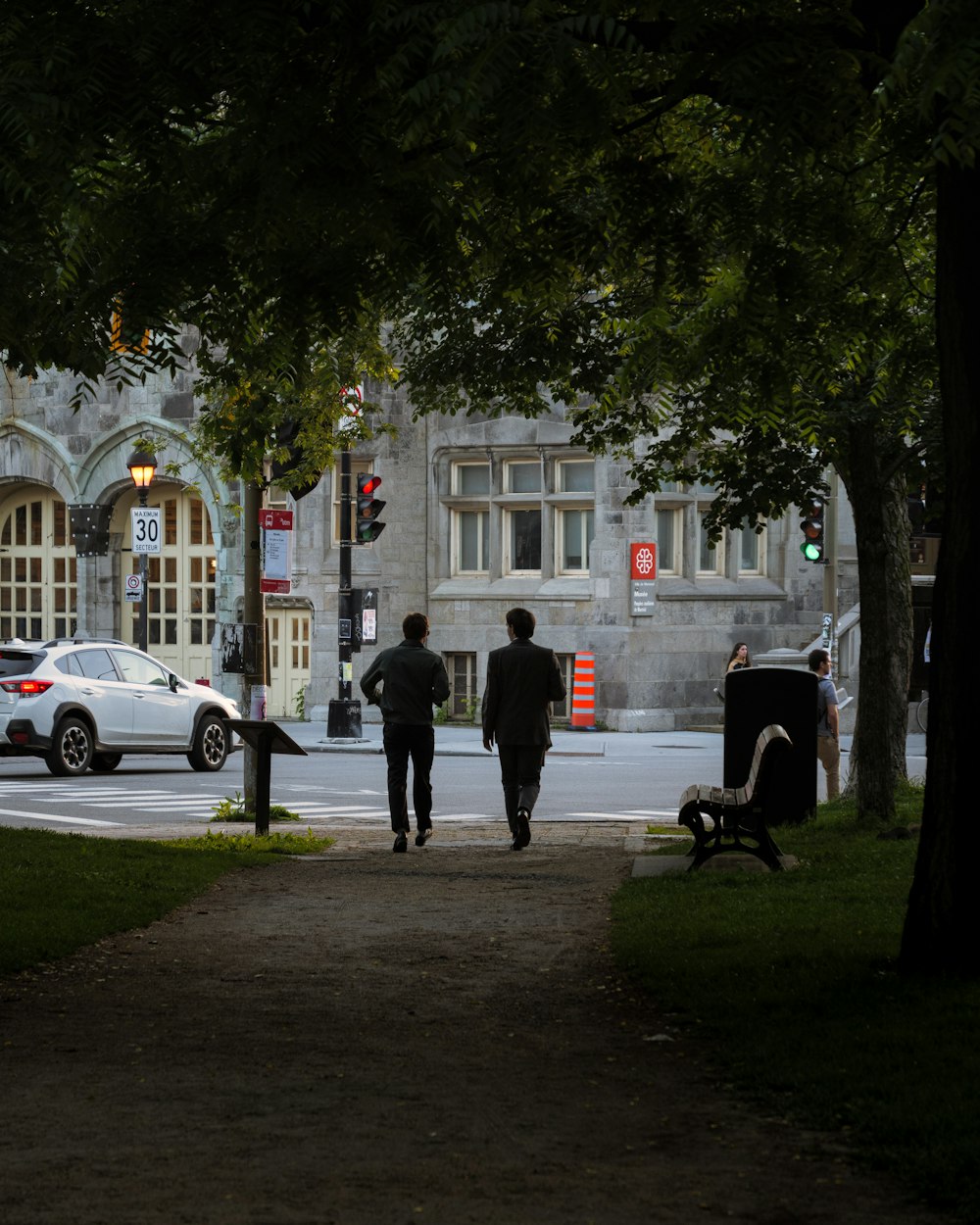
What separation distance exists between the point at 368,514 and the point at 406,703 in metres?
15.5

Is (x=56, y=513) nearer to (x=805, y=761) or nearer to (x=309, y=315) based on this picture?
(x=805, y=761)

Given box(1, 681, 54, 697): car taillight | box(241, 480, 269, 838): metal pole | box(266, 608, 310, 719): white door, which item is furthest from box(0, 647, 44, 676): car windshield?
box(266, 608, 310, 719): white door

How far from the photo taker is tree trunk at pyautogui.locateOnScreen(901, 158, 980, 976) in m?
8.41

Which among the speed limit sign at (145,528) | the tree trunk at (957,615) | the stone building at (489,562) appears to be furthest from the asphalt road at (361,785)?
the tree trunk at (957,615)

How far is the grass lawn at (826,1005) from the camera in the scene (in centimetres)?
601

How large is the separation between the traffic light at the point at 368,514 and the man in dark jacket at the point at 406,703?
14.7 meters

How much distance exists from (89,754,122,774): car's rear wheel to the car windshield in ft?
6.64

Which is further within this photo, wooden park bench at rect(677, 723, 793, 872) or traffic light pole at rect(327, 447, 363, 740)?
traffic light pole at rect(327, 447, 363, 740)

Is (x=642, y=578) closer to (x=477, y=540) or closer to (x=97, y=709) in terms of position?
(x=477, y=540)

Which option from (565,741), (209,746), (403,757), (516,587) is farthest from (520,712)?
(516,587)

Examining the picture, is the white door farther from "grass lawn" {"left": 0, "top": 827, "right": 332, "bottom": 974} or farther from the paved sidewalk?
"grass lawn" {"left": 0, "top": 827, "right": 332, "bottom": 974}

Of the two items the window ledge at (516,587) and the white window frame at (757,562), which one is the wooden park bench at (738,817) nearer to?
the window ledge at (516,587)

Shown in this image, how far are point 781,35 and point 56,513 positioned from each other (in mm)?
37489

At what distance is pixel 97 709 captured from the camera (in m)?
25.3
